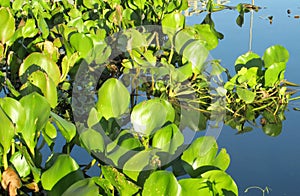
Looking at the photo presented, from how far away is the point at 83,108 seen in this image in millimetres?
1478

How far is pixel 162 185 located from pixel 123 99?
34 cm

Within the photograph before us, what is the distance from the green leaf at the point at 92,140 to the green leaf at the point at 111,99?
0.12 metres

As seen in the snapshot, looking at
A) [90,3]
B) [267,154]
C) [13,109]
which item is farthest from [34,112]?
[90,3]

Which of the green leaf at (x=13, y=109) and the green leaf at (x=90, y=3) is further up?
the green leaf at (x=13, y=109)

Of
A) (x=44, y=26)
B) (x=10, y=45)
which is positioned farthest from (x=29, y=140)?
(x=44, y=26)

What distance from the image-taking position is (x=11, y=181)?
815mm

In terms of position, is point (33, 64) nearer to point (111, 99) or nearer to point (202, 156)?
point (111, 99)

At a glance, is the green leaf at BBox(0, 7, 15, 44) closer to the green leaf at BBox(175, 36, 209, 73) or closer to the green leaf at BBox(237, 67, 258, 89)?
the green leaf at BBox(175, 36, 209, 73)

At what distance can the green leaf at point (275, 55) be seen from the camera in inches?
64.6

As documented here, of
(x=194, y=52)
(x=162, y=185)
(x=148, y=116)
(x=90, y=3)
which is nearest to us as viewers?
(x=162, y=185)

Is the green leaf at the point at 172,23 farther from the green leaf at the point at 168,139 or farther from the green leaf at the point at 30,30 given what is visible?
the green leaf at the point at 168,139

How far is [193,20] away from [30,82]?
2243 millimetres

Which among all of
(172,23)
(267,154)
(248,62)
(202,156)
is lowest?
(267,154)

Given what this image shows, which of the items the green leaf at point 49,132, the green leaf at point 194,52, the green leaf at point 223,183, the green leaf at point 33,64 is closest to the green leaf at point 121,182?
the green leaf at point 223,183
